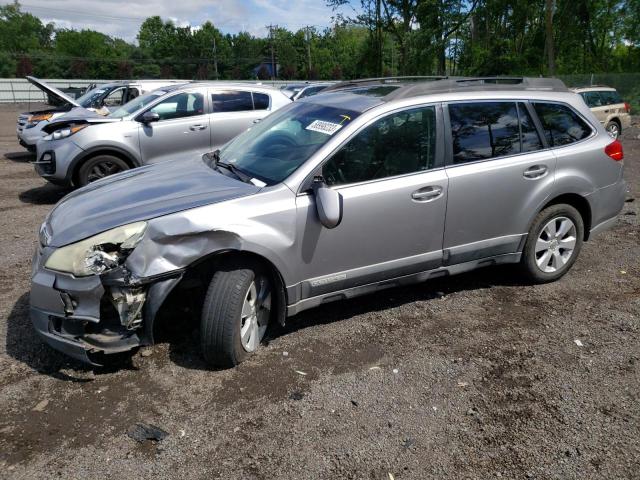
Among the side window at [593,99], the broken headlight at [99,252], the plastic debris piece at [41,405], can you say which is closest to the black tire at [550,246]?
the broken headlight at [99,252]

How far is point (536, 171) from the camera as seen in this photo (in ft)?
15.0

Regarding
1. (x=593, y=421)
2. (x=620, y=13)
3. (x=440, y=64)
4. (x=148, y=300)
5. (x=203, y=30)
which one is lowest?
(x=593, y=421)

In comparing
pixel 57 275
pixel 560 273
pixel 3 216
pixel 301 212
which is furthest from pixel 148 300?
pixel 3 216

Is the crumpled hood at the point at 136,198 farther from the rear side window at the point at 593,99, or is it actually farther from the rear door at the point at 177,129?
the rear side window at the point at 593,99

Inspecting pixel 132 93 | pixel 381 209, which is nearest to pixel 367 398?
pixel 381 209

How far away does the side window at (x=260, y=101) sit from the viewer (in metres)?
9.30

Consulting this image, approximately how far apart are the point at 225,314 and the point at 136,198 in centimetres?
106

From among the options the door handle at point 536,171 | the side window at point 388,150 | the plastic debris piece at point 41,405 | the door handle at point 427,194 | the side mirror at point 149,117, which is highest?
the side mirror at point 149,117

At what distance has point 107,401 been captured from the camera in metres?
3.24

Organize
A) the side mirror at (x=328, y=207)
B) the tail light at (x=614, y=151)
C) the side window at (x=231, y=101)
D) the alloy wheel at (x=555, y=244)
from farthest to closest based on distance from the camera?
the side window at (x=231, y=101), the tail light at (x=614, y=151), the alloy wheel at (x=555, y=244), the side mirror at (x=328, y=207)

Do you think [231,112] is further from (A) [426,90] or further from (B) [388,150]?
(B) [388,150]

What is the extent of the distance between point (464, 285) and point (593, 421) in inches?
82.2

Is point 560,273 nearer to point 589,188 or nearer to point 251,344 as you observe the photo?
point 589,188

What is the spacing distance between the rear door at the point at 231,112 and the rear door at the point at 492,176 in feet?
17.0
